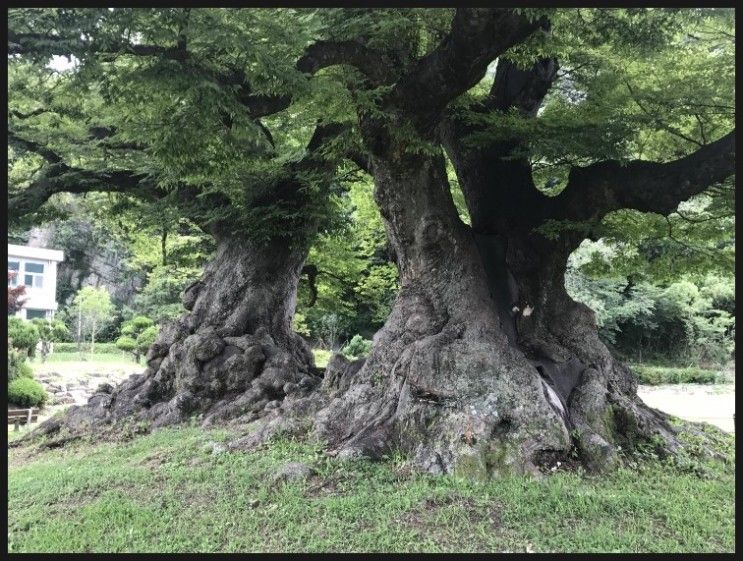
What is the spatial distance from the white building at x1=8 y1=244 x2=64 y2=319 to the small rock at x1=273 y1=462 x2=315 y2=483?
100 ft

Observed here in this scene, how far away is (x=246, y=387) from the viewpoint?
9188mm

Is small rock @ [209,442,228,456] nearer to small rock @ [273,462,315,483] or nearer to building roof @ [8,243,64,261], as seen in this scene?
small rock @ [273,462,315,483]

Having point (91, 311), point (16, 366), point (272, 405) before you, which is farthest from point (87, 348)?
point (272, 405)

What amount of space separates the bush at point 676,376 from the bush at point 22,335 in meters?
20.6

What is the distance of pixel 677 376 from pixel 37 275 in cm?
3129

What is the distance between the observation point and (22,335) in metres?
18.8

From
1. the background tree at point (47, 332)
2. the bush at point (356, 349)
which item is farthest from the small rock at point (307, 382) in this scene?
the background tree at point (47, 332)

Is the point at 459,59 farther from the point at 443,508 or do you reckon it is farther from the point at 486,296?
the point at 443,508

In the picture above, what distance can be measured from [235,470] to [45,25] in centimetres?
411

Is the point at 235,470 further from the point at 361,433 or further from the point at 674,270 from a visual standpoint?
the point at 674,270

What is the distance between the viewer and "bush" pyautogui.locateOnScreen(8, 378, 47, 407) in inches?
612

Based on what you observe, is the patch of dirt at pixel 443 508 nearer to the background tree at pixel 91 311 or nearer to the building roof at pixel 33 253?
the background tree at pixel 91 311

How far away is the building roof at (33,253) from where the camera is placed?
30656 millimetres

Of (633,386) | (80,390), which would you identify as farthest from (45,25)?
(80,390)
